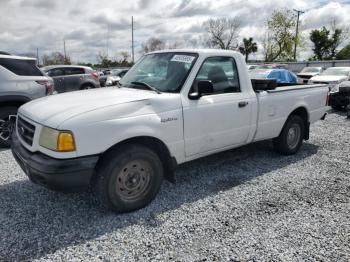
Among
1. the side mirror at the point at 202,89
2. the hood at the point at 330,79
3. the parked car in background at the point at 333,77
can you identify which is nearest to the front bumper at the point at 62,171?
the side mirror at the point at 202,89

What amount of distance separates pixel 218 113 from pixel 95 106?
163cm

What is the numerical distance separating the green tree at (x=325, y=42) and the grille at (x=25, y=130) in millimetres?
59094

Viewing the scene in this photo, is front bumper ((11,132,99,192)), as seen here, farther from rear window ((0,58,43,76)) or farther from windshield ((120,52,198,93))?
rear window ((0,58,43,76))

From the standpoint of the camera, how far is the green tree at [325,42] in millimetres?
54156

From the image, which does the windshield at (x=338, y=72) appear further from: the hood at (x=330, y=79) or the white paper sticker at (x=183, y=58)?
the white paper sticker at (x=183, y=58)

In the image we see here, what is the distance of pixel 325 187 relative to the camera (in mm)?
4324

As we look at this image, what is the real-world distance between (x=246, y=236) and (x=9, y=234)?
236 cm

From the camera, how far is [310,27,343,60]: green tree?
2132 inches

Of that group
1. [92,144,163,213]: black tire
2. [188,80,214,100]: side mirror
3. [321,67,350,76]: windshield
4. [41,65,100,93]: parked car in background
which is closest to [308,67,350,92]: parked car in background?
[321,67,350,76]: windshield

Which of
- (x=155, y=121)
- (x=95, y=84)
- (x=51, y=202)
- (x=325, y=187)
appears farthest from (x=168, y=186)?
(x=95, y=84)

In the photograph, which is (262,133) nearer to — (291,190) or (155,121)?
(291,190)

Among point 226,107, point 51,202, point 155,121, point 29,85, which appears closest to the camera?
point 155,121

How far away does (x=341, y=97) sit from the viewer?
1055cm

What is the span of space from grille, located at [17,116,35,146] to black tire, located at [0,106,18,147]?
8.21ft
